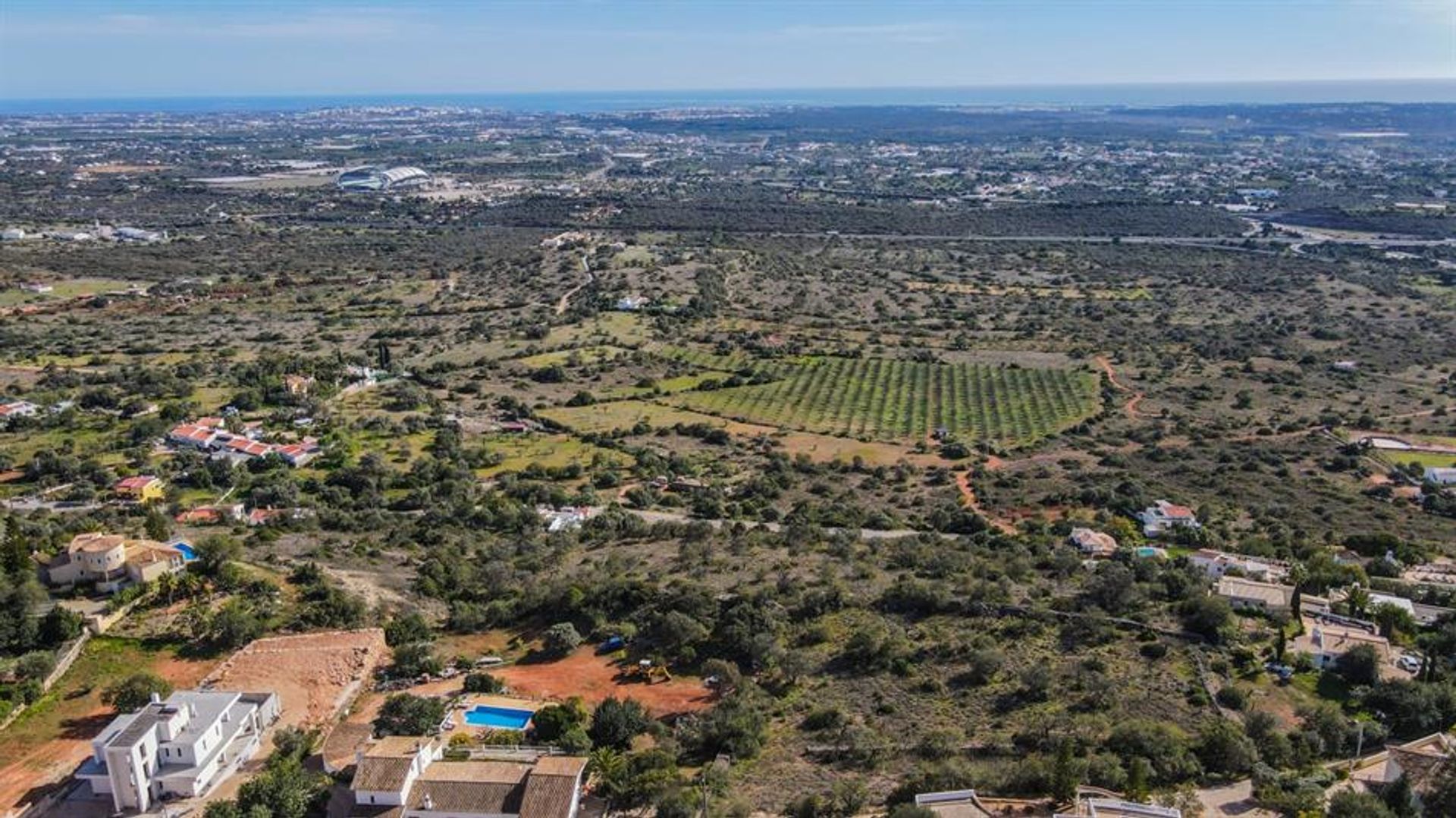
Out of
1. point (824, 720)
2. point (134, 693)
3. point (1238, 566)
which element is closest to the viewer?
point (134, 693)

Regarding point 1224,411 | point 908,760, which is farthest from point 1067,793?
point 1224,411

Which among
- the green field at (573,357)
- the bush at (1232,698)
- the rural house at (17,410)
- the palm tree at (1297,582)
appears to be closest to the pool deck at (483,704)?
the bush at (1232,698)

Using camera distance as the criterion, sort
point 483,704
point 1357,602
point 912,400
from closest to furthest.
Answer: point 483,704, point 1357,602, point 912,400

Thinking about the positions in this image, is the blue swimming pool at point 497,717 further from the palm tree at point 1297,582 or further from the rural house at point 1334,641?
the palm tree at point 1297,582

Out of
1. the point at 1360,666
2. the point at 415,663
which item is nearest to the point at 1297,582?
the point at 1360,666

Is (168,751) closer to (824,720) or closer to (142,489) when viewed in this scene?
(824,720)

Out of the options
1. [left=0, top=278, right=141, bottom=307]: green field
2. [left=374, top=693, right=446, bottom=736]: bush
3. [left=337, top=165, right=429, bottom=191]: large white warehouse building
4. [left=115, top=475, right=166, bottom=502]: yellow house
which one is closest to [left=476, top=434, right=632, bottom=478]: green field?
[left=115, top=475, right=166, bottom=502]: yellow house

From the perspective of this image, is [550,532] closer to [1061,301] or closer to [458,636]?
[458,636]
